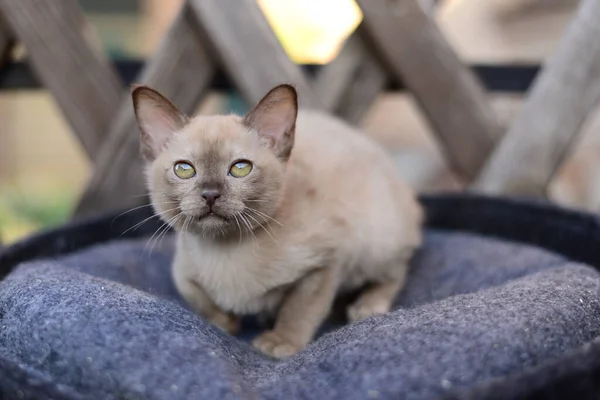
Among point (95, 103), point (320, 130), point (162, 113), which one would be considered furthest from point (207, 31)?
point (162, 113)

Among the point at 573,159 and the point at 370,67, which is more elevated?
the point at 370,67

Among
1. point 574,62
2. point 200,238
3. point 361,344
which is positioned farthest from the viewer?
point 574,62

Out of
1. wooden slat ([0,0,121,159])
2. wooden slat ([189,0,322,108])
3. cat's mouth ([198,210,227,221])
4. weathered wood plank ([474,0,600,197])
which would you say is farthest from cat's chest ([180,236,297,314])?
weathered wood plank ([474,0,600,197])

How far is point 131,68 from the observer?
5.76 feet

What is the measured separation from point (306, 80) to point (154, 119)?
643mm

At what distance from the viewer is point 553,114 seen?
1472 mm

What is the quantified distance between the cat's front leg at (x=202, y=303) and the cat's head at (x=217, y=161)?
13 cm

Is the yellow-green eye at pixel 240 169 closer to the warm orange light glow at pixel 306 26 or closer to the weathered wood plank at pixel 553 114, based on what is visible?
the weathered wood plank at pixel 553 114

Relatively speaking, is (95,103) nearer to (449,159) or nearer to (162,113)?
(162,113)

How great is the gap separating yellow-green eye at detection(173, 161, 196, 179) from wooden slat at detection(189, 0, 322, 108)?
0.55 m

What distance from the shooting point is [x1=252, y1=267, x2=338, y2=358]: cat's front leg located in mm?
944

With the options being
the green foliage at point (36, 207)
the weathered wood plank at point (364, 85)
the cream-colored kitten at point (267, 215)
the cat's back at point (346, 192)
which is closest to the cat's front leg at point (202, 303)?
the cream-colored kitten at point (267, 215)

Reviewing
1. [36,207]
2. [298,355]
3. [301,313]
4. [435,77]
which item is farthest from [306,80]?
[36,207]

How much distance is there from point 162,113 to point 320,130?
352 millimetres
